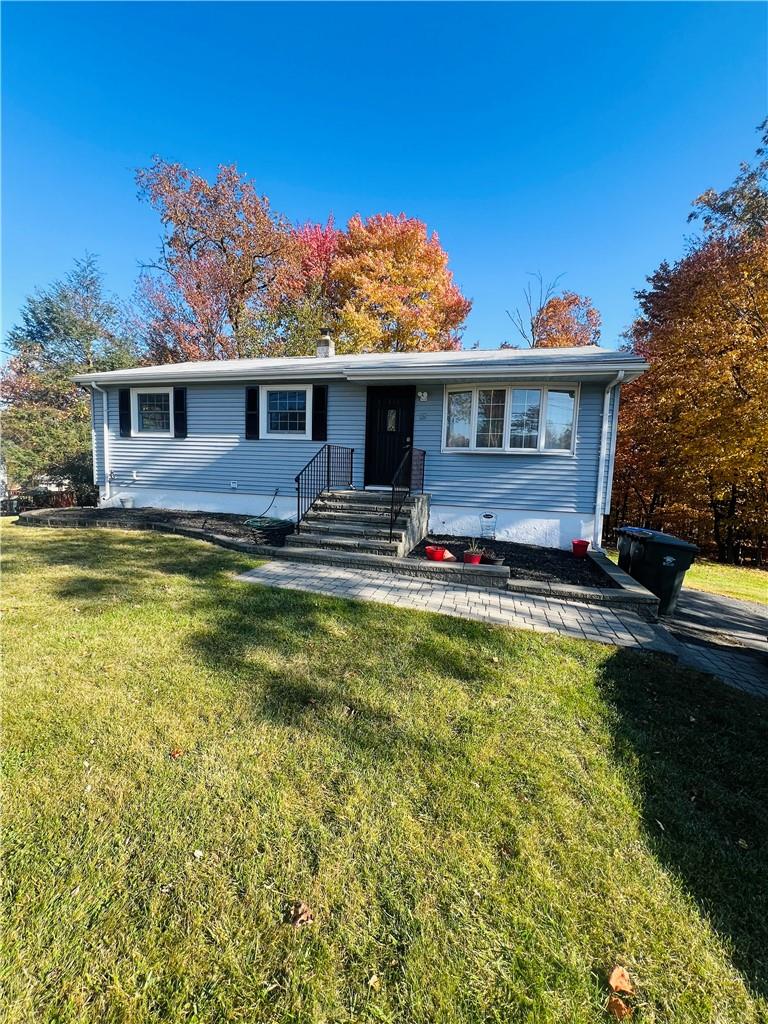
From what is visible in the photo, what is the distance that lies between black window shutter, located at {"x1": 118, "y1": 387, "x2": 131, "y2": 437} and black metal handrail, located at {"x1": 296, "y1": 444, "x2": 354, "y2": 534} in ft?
16.8

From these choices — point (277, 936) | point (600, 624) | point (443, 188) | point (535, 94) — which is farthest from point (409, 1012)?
point (443, 188)

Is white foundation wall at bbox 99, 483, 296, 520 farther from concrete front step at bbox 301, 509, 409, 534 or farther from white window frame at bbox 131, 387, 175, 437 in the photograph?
concrete front step at bbox 301, 509, 409, 534

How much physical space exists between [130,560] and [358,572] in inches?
127

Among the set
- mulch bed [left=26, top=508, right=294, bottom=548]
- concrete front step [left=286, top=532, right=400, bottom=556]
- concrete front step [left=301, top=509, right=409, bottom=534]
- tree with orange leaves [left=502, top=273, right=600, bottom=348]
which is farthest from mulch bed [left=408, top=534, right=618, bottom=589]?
tree with orange leaves [left=502, top=273, right=600, bottom=348]

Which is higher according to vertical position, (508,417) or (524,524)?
(508,417)

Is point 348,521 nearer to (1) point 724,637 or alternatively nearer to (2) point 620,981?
(1) point 724,637

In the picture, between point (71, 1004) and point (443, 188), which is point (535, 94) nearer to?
point (443, 188)

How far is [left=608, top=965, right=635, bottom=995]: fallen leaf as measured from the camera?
138 centimetres

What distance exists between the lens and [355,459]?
9047mm

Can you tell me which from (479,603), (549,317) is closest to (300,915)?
(479,603)

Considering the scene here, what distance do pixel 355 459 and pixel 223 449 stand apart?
133 inches

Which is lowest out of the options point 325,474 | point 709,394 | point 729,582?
point 729,582

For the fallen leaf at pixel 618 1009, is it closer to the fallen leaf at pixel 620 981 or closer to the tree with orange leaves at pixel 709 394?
the fallen leaf at pixel 620 981

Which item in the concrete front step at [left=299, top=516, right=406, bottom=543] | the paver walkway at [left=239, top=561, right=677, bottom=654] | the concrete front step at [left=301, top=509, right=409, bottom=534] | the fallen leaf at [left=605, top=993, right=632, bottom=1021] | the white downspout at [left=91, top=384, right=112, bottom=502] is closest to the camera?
the fallen leaf at [left=605, top=993, right=632, bottom=1021]
